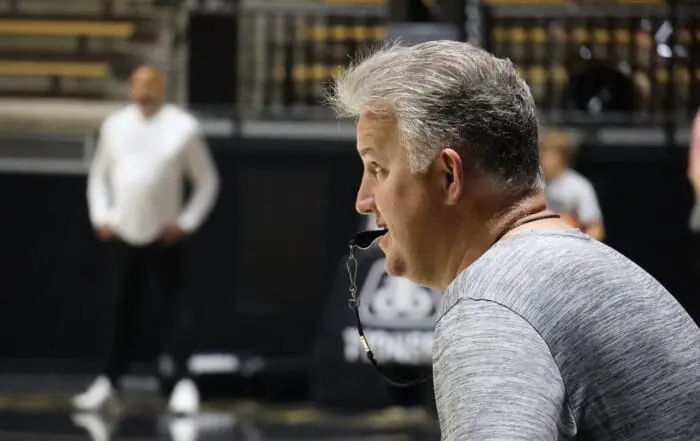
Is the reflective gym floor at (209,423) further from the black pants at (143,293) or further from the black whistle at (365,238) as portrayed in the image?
the black whistle at (365,238)

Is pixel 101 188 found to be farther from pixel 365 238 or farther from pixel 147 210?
pixel 365 238

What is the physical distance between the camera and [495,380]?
97 cm

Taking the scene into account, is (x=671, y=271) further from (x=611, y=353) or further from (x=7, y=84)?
(x=611, y=353)

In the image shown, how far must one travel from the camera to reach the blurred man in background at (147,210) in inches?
226

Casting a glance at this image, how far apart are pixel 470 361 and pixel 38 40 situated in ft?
29.6

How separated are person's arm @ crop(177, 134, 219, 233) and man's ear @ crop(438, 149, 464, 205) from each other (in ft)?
15.2

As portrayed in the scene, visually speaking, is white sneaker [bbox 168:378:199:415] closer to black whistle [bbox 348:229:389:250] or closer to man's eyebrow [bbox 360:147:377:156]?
black whistle [bbox 348:229:389:250]

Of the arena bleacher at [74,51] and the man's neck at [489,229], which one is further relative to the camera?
the arena bleacher at [74,51]

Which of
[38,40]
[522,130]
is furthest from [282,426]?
[38,40]

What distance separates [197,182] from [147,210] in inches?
10.6

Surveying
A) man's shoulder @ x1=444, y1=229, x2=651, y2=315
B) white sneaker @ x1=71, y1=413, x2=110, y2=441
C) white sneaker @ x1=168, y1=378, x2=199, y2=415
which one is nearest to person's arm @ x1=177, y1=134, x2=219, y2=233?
white sneaker @ x1=168, y1=378, x2=199, y2=415

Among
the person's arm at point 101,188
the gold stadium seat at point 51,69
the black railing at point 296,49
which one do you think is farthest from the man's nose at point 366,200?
the gold stadium seat at point 51,69

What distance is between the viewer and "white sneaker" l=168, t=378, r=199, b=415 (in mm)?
5629

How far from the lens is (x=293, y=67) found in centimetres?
867
